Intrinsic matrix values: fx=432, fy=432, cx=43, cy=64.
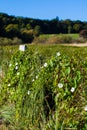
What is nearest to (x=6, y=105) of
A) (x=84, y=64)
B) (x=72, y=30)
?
(x=84, y=64)

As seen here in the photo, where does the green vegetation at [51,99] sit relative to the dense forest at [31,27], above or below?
above

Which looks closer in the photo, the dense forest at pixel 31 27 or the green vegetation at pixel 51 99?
the green vegetation at pixel 51 99

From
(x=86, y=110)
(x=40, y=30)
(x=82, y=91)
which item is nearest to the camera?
(x=86, y=110)

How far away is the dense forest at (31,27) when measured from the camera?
42.6 m

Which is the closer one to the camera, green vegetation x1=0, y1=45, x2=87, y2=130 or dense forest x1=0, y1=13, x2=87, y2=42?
green vegetation x1=0, y1=45, x2=87, y2=130

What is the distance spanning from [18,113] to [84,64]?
102 cm

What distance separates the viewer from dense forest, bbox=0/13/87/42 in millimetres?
42562

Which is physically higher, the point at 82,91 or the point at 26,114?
the point at 82,91

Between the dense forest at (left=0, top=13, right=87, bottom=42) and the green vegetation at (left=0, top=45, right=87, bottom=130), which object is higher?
the green vegetation at (left=0, top=45, right=87, bottom=130)

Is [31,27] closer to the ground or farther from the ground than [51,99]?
closer to the ground

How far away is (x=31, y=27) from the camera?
48781 mm

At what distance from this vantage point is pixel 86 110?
4586 millimetres

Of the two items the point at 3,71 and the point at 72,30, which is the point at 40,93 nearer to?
the point at 3,71

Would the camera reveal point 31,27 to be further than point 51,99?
Yes
